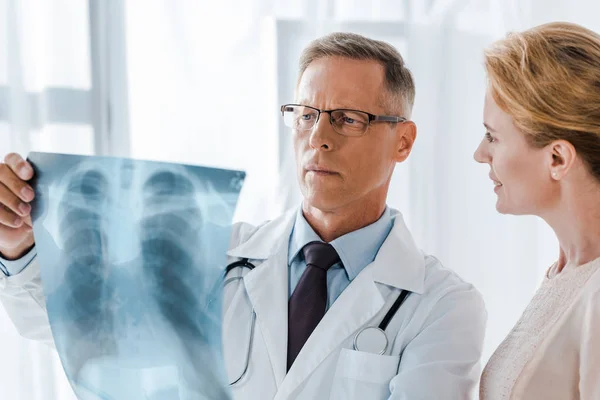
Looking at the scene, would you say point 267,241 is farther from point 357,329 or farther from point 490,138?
point 490,138

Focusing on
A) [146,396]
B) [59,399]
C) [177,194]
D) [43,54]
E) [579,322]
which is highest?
[43,54]

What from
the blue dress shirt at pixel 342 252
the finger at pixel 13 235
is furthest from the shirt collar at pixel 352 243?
the finger at pixel 13 235

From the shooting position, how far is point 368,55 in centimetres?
118

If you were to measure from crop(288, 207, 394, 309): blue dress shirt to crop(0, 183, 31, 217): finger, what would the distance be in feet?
1.50

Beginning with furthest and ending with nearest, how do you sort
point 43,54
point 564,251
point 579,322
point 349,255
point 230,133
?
point 230,133 → point 43,54 → point 349,255 → point 564,251 → point 579,322

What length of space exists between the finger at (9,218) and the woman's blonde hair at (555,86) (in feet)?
2.52

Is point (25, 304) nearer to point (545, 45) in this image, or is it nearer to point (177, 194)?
point (177, 194)

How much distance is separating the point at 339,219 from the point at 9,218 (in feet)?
1.83

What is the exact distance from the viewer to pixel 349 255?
1.19 meters

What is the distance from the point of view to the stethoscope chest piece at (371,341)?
107 centimetres

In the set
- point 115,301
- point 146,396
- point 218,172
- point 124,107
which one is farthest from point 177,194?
point 124,107

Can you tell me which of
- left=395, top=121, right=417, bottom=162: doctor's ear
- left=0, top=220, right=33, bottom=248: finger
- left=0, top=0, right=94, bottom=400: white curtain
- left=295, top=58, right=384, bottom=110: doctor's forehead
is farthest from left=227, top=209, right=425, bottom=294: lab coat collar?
left=0, top=0, right=94, bottom=400: white curtain

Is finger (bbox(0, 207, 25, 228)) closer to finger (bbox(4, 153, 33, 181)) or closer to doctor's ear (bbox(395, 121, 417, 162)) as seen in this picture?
finger (bbox(4, 153, 33, 181))

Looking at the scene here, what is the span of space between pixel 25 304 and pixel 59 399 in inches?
23.3
